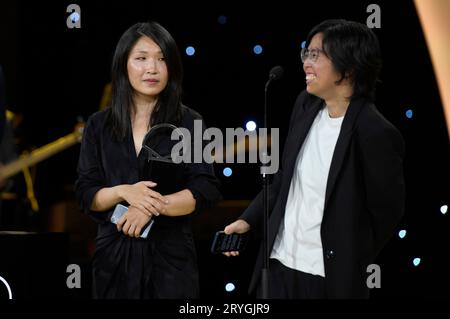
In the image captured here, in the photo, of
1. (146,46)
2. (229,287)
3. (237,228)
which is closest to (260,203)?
(237,228)

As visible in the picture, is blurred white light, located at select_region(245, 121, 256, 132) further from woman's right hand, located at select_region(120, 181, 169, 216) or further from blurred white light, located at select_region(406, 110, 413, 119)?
woman's right hand, located at select_region(120, 181, 169, 216)

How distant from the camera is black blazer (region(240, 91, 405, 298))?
3.18 meters

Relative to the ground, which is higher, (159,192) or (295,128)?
(295,128)

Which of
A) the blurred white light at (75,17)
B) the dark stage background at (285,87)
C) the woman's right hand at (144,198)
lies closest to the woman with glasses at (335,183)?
the woman's right hand at (144,198)

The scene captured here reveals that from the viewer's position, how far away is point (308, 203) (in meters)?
3.26

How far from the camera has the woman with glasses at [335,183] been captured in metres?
3.18

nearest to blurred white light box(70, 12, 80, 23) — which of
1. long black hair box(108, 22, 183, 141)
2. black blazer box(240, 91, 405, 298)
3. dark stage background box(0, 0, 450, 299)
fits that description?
dark stage background box(0, 0, 450, 299)

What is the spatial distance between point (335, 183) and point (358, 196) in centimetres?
10

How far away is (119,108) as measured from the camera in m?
3.37

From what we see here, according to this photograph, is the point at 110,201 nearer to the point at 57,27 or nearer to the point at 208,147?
the point at 208,147

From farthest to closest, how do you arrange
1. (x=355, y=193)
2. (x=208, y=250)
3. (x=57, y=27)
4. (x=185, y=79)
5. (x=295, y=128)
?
(x=57, y=27) → (x=208, y=250) → (x=185, y=79) → (x=295, y=128) → (x=355, y=193)

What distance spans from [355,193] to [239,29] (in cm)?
143

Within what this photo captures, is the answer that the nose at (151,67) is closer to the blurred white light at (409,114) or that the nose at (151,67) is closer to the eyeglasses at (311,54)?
the eyeglasses at (311,54)
